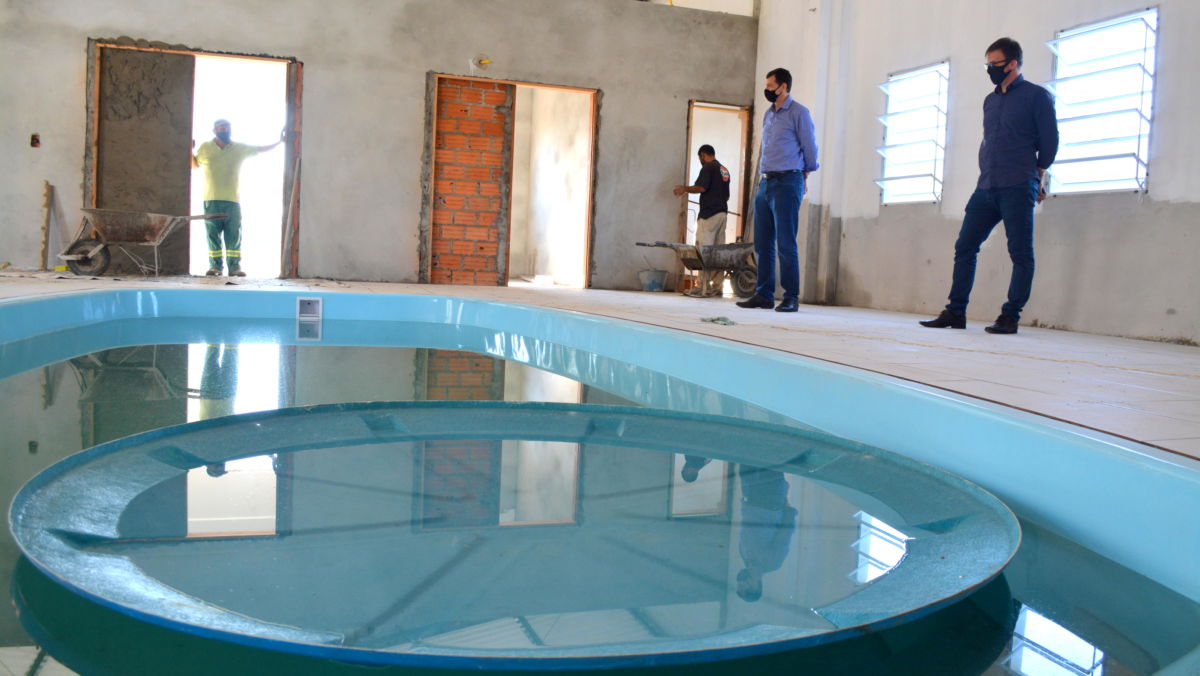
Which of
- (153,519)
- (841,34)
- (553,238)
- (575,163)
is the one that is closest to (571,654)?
(153,519)

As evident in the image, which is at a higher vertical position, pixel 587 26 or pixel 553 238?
pixel 587 26

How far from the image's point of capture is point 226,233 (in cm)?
813

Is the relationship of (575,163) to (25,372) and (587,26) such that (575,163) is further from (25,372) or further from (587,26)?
(25,372)

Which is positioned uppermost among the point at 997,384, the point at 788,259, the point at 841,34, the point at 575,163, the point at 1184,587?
the point at 841,34

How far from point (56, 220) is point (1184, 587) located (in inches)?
344

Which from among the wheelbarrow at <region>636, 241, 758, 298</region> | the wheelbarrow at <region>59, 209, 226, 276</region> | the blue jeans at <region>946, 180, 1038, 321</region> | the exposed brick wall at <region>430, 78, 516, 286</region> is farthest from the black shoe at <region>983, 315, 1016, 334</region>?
Answer: the wheelbarrow at <region>59, 209, 226, 276</region>

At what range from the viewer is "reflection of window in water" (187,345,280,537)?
52.5 inches

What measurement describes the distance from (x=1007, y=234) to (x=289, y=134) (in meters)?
6.41

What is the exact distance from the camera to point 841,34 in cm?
748

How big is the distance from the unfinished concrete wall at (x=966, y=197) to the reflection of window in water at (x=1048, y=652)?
4.24 meters

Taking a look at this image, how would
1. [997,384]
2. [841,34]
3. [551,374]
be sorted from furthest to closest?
[841,34], [551,374], [997,384]

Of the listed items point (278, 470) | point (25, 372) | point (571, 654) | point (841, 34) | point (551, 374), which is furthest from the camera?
point (841, 34)

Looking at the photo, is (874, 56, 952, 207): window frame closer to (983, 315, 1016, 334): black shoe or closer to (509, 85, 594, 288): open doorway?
(983, 315, 1016, 334): black shoe

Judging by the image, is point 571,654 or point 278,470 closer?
point 571,654
